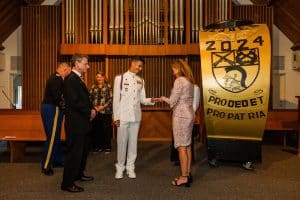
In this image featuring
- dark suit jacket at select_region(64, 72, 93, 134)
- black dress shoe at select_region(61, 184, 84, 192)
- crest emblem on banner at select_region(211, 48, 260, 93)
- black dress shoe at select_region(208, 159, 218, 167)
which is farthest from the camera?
black dress shoe at select_region(208, 159, 218, 167)

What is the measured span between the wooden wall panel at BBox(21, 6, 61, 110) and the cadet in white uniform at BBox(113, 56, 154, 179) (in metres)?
4.08

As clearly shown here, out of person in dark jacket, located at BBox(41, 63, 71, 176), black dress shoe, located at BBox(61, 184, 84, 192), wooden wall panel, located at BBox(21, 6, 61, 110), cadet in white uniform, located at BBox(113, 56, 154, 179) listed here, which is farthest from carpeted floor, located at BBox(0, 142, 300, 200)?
wooden wall panel, located at BBox(21, 6, 61, 110)

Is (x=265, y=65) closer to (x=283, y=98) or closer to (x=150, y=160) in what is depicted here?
(x=150, y=160)

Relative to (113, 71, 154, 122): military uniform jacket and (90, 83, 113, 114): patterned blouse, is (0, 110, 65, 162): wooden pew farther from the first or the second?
(113, 71, 154, 122): military uniform jacket

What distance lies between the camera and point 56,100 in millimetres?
4602

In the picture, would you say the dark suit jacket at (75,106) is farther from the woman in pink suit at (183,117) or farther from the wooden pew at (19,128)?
the wooden pew at (19,128)

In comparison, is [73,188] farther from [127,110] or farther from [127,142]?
[127,110]

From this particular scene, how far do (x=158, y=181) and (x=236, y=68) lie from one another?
1624 mm

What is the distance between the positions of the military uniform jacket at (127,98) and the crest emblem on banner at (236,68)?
107cm

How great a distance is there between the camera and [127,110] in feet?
13.9

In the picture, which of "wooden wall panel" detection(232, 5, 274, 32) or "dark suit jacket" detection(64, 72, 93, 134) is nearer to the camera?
"dark suit jacket" detection(64, 72, 93, 134)

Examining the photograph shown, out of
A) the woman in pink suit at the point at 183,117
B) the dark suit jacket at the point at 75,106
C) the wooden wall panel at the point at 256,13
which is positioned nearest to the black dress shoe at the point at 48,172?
the dark suit jacket at the point at 75,106

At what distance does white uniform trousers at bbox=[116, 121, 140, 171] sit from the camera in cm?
427

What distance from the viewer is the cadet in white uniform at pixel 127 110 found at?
167 inches
